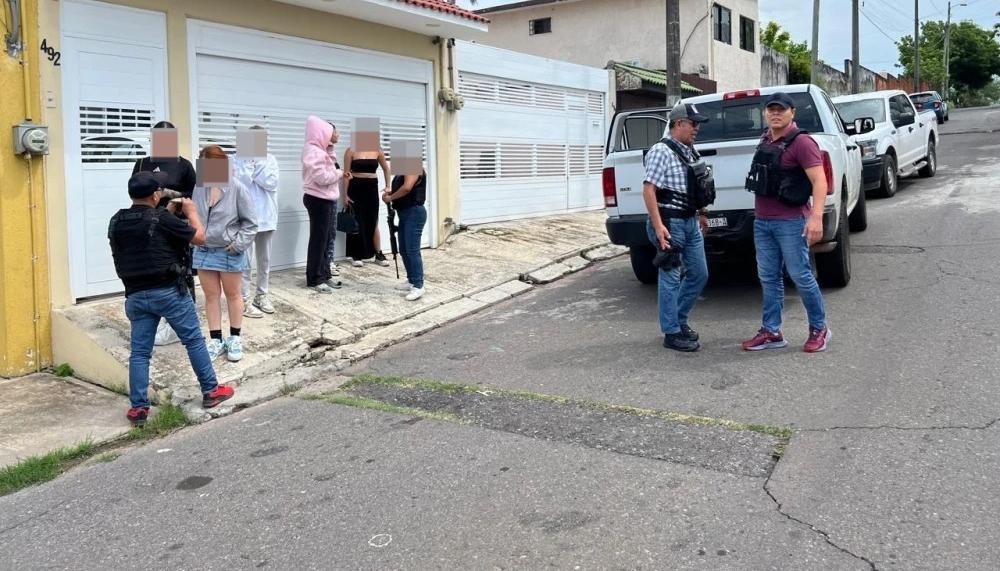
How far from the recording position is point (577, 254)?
11.1 m

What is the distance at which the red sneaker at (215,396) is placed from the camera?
5828 mm

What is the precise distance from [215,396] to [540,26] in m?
24.7

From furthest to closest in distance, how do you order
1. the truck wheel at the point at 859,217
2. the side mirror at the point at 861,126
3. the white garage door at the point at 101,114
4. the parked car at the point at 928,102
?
the parked car at the point at 928,102, the truck wheel at the point at 859,217, the side mirror at the point at 861,126, the white garage door at the point at 101,114

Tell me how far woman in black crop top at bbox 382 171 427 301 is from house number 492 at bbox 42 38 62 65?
304 centimetres

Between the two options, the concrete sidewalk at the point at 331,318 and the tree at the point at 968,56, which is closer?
the concrete sidewalk at the point at 331,318

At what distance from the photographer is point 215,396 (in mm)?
5844

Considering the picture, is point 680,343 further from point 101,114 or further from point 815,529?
point 101,114

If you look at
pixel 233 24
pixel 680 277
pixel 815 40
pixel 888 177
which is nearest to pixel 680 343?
pixel 680 277

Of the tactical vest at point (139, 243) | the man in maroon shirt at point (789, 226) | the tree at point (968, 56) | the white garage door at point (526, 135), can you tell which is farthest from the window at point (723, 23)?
the tree at point (968, 56)

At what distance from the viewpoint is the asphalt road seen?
11.4 feet

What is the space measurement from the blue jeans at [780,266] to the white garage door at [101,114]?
549cm

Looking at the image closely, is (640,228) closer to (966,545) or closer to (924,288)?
(924,288)

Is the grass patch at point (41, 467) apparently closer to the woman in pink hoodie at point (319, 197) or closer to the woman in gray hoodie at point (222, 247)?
the woman in gray hoodie at point (222, 247)

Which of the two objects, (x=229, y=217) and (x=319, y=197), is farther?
(x=319, y=197)
